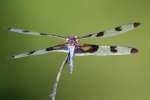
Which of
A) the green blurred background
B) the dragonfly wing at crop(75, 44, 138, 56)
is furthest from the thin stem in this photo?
the dragonfly wing at crop(75, 44, 138, 56)

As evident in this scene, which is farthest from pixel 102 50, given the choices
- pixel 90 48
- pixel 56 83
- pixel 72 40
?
pixel 56 83

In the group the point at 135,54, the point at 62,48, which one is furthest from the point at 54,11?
the point at 135,54

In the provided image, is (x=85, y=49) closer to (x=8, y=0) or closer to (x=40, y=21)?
(x=40, y=21)

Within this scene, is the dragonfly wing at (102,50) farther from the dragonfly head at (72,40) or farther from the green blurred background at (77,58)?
the green blurred background at (77,58)

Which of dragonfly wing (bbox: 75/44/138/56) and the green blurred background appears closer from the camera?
dragonfly wing (bbox: 75/44/138/56)

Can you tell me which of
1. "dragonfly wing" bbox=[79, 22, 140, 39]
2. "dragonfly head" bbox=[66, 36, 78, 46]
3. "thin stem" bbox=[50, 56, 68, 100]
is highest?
"dragonfly wing" bbox=[79, 22, 140, 39]

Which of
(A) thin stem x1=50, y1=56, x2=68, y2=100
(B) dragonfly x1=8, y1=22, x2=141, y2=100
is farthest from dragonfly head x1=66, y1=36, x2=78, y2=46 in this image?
(A) thin stem x1=50, y1=56, x2=68, y2=100

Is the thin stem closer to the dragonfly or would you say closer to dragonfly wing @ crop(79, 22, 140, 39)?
the dragonfly

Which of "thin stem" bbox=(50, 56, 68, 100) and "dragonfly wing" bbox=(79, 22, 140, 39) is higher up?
"dragonfly wing" bbox=(79, 22, 140, 39)

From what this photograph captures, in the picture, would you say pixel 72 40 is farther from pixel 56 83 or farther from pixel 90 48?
pixel 56 83
